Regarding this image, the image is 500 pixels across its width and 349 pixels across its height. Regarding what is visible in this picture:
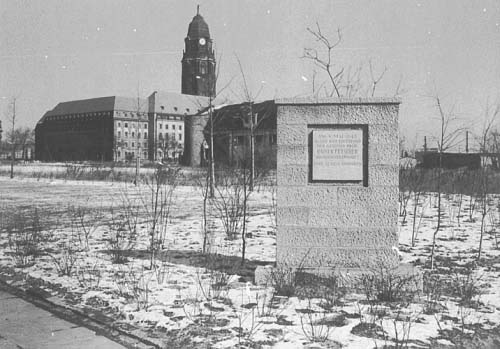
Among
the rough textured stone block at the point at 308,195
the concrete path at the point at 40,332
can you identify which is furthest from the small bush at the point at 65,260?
the rough textured stone block at the point at 308,195

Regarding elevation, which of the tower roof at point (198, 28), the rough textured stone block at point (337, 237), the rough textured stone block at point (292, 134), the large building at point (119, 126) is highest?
the tower roof at point (198, 28)

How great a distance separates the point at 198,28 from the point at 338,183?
118 meters

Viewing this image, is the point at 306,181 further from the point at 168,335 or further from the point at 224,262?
the point at 168,335

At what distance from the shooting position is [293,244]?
6438mm

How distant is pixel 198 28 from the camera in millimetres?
118250

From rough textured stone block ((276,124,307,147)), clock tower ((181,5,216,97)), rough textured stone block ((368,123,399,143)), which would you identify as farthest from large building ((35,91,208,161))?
rough textured stone block ((368,123,399,143))

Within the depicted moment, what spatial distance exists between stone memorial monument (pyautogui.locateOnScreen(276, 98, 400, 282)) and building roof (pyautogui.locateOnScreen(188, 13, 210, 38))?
117538mm

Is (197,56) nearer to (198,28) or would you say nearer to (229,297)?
(198,28)

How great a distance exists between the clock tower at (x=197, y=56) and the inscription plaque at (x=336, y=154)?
374 feet

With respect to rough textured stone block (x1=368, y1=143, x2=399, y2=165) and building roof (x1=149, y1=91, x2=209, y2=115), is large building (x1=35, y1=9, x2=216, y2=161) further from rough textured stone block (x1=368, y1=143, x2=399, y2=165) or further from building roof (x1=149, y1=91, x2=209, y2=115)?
rough textured stone block (x1=368, y1=143, x2=399, y2=165)

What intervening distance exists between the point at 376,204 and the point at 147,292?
3015 millimetres

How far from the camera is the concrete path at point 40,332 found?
4480mm

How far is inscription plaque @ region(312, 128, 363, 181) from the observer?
636 centimetres

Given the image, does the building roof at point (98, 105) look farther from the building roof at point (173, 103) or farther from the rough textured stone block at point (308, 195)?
the rough textured stone block at point (308, 195)
